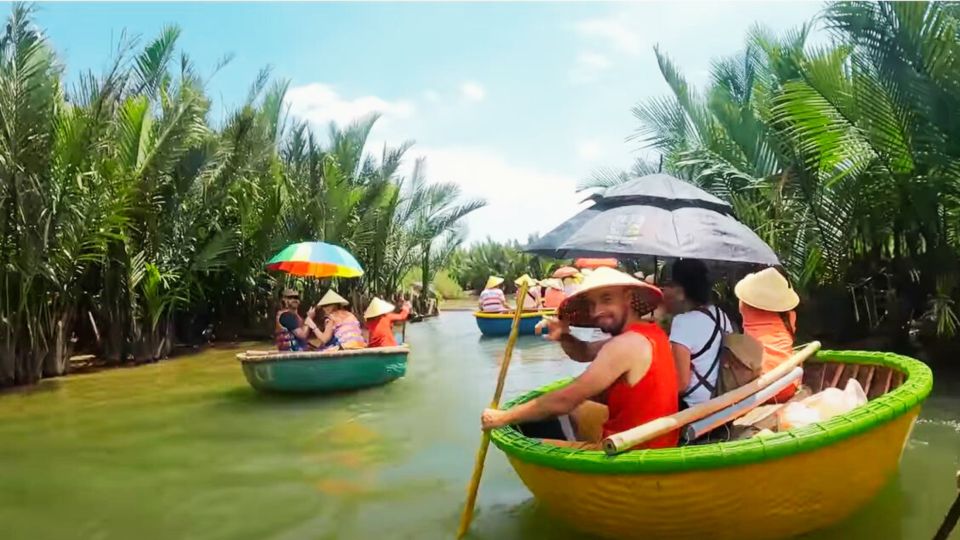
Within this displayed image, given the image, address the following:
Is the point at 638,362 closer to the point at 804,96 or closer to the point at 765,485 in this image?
the point at 765,485

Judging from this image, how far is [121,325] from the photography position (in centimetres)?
1261

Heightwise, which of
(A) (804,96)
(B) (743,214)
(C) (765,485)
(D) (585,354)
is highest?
(A) (804,96)

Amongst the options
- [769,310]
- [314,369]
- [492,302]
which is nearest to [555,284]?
[492,302]

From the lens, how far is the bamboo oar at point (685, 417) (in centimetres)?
370

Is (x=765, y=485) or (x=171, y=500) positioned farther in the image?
(x=171, y=500)

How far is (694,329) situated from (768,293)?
50.5 inches

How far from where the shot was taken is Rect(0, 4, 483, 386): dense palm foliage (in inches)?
382

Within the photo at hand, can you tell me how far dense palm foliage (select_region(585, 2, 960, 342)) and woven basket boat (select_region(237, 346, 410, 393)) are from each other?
221 inches

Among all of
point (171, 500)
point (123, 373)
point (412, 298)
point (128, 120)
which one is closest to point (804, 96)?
point (171, 500)

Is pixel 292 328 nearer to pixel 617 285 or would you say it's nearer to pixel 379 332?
pixel 379 332

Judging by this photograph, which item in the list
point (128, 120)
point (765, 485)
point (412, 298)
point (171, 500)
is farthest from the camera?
point (412, 298)

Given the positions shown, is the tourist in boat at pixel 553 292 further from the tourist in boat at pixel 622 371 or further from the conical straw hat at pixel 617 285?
the tourist in boat at pixel 622 371

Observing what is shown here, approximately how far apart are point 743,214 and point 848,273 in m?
1.81

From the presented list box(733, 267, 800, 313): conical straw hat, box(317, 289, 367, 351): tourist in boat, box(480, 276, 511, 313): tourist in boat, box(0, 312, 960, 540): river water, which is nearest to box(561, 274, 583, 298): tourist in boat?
box(733, 267, 800, 313): conical straw hat
